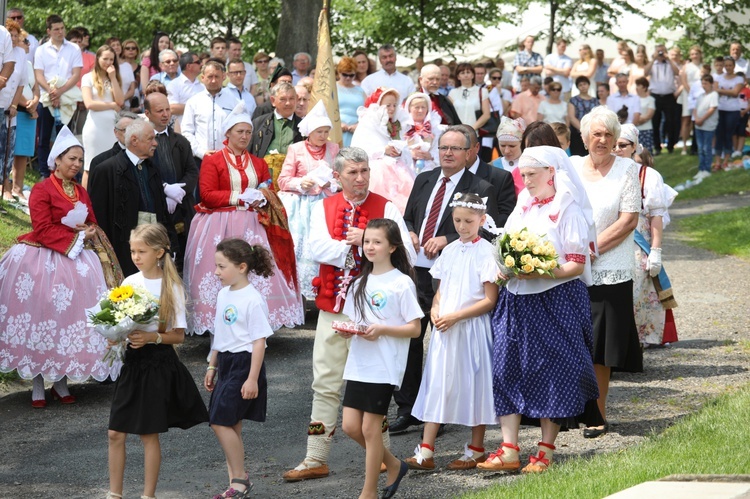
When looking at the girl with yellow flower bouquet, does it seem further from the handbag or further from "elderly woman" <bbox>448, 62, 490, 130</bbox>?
the handbag

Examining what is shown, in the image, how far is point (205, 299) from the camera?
10.4 metres

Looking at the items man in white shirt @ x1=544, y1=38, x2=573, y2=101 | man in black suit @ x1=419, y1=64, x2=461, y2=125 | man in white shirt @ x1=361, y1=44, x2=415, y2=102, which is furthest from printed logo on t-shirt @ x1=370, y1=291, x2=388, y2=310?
man in white shirt @ x1=544, y1=38, x2=573, y2=101

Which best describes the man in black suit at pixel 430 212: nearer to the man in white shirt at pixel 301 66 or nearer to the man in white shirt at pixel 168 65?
the man in white shirt at pixel 168 65

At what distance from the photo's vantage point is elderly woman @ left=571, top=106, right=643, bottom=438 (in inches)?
307

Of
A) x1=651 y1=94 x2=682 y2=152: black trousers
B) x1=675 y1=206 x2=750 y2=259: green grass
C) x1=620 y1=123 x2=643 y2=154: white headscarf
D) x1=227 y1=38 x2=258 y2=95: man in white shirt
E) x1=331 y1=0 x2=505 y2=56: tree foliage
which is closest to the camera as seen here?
x1=620 y1=123 x2=643 y2=154: white headscarf

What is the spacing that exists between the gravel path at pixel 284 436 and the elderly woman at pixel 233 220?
558 millimetres

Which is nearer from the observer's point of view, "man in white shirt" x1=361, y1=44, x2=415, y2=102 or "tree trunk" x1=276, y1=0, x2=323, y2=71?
"man in white shirt" x1=361, y1=44, x2=415, y2=102

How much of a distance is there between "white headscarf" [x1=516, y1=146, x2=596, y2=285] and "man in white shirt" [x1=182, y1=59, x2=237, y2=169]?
5.65 m

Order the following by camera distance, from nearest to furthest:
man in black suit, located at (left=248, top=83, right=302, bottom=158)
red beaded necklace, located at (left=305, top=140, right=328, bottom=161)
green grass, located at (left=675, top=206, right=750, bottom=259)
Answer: red beaded necklace, located at (left=305, top=140, right=328, bottom=161) < man in black suit, located at (left=248, top=83, right=302, bottom=158) < green grass, located at (left=675, top=206, right=750, bottom=259)

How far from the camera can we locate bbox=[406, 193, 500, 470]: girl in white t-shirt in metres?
7.20

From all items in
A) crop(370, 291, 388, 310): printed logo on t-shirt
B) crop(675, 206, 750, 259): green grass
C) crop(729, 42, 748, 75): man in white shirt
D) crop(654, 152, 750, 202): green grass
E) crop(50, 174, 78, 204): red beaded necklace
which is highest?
crop(729, 42, 748, 75): man in white shirt

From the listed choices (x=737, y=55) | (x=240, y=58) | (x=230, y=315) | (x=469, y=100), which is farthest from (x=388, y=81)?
(x=737, y=55)

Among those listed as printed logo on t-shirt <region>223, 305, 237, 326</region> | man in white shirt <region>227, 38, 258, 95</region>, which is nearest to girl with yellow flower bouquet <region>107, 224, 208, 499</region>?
printed logo on t-shirt <region>223, 305, 237, 326</region>

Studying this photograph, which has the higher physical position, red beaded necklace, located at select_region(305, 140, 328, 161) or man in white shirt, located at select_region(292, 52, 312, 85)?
man in white shirt, located at select_region(292, 52, 312, 85)
